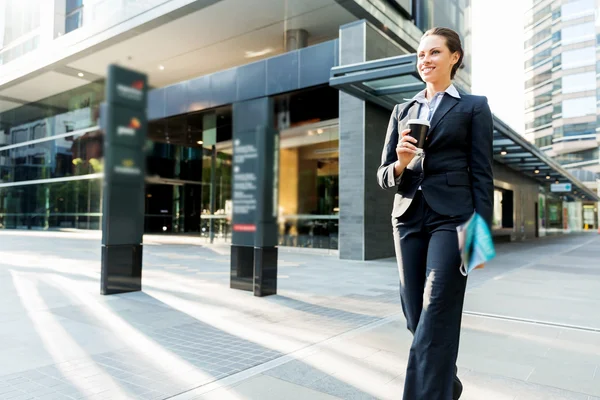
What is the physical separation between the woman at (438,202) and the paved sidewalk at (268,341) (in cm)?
102

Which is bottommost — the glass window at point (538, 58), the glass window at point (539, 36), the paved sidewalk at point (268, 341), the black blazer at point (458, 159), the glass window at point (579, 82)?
the paved sidewalk at point (268, 341)

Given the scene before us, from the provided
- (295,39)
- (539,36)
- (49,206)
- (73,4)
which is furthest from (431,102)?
(539,36)

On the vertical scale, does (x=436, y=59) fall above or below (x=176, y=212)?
above

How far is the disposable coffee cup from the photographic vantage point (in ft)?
6.78

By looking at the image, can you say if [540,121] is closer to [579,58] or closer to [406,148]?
[579,58]

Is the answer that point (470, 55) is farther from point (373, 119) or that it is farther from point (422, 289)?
point (422, 289)

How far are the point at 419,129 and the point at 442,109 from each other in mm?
301

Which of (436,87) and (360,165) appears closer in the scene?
(436,87)

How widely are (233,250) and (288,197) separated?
179 centimetres

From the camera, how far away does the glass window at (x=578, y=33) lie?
207 feet

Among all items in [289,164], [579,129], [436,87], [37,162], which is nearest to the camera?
[436,87]

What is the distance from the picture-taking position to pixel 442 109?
229 cm

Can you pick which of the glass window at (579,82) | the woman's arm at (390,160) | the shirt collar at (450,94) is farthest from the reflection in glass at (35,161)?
the glass window at (579,82)

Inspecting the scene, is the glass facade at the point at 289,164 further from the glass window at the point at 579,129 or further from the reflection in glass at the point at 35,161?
the glass window at the point at 579,129
